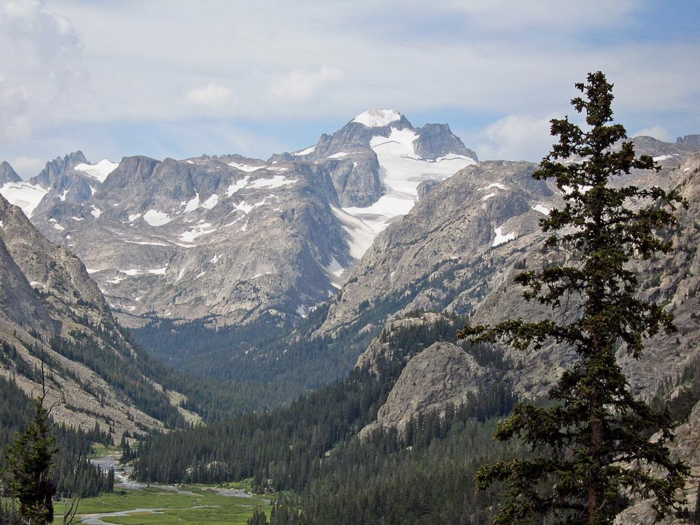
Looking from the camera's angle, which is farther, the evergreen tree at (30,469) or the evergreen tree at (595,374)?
the evergreen tree at (30,469)

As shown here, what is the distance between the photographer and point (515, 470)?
28891 mm

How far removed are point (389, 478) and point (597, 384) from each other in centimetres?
16699

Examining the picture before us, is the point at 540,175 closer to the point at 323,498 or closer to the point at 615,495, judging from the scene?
the point at 615,495

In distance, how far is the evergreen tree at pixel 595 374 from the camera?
28.3 m

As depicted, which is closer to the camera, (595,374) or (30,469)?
(595,374)

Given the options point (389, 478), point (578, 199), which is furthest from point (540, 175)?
point (389, 478)

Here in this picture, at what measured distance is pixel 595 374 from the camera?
28453 mm

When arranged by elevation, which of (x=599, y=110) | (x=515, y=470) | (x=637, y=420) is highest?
(x=599, y=110)

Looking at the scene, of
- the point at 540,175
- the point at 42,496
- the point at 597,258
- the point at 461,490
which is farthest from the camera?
the point at 461,490

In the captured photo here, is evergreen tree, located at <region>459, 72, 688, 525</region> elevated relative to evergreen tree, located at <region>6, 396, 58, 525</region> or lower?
elevated

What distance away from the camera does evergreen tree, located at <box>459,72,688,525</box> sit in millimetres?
28281

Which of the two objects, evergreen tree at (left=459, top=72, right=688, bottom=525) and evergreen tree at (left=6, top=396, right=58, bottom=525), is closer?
evergreen tree at (left=459, top=72, right=688, bottom=525)

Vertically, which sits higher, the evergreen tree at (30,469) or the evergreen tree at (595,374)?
the evergreen tree at (595,374)

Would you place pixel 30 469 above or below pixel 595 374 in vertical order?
below
